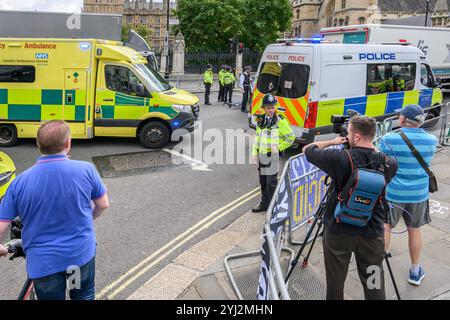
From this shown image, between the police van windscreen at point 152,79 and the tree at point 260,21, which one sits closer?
the police van windscreen at point 152,79

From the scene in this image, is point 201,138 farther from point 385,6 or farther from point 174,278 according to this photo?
point 385,6

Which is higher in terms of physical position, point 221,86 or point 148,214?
point 221,86

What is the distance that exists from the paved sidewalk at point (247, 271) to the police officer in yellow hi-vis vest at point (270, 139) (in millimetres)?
741

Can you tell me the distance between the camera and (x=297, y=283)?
4.32 meters

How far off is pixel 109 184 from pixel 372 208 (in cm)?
553

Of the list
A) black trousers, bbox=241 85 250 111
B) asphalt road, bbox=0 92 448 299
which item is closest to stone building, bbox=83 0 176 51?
black trousers, bbox=241 85 250 111

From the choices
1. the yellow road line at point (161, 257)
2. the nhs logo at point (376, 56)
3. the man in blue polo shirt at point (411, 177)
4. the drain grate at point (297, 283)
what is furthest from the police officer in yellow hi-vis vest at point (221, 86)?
the man in blue polo shirt at point (411, 177)

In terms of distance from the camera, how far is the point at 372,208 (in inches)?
126

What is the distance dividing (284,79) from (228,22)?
3212 centimetres

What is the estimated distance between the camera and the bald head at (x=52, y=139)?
2814 millimetres

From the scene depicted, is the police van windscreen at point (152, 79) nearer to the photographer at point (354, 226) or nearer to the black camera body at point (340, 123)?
the black camera body at point (340, 123)

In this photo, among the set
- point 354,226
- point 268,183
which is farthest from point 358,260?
point 268,183

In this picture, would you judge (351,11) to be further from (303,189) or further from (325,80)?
(303,189)

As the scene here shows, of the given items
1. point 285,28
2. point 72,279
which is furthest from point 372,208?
point 285,28
